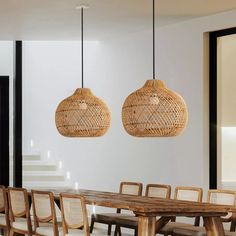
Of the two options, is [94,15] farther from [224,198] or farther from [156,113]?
[224,198]

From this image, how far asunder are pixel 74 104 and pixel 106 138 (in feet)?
10.0

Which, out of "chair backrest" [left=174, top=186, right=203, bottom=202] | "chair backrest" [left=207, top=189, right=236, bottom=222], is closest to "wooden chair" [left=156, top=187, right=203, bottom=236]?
"chair backrest" [left=174, top=186, right=203, bottom=202]

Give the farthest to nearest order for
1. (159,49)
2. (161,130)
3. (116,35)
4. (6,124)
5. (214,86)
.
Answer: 1. (6,124)
2. (116,35)
3. (159,49)
4. (214,86)
5. (161,130)

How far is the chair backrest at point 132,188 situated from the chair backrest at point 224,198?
1.20m

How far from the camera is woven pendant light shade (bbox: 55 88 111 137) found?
816 centimetres

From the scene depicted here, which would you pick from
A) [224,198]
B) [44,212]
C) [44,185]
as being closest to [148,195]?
[224,198]

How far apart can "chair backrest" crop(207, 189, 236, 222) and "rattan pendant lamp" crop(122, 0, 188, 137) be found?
100 centimetres

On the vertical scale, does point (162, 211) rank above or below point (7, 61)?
below

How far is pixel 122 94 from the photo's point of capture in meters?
10.9

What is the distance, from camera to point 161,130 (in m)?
7.09

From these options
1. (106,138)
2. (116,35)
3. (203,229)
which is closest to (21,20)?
(116,35)

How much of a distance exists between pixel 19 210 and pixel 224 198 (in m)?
2.12

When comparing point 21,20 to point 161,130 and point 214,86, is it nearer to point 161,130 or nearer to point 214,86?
point 214,86

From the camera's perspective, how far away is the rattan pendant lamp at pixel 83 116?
26.8 ft
